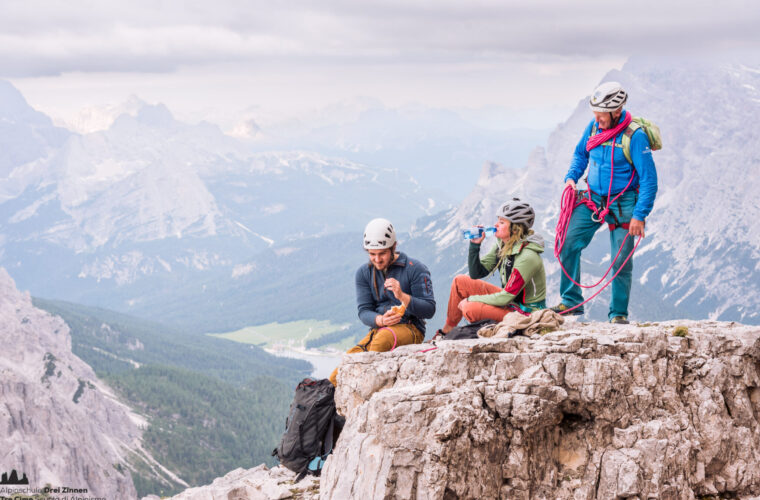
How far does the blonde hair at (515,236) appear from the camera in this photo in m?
19.4

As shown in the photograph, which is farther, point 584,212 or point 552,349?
point 584,212

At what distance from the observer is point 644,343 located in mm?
17375

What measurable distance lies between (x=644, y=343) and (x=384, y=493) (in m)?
7.57

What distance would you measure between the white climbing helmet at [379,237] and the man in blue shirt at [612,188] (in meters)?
6.28

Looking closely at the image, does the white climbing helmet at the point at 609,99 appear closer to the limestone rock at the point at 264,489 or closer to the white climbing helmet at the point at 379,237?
the white climbing helmet at the point at 379,237

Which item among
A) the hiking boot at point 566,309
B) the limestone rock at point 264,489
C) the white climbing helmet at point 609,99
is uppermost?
the white climbing helmet at point 609,99

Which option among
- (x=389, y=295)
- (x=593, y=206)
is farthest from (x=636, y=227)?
(x=389, y=295)

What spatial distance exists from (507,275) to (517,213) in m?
1.77

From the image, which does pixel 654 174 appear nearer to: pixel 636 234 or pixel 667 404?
pixel 636 234

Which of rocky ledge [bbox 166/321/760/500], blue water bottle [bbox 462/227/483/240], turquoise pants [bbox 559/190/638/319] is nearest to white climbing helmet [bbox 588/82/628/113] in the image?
turquoise pants [bbox 559/190/638/319]

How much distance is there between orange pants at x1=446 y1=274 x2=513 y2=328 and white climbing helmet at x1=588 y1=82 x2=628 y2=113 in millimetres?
5954

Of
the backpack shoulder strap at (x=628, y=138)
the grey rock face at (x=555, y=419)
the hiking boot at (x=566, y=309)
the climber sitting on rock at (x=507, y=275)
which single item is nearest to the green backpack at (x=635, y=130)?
Result: the backpack shoulder strap at (x=628, y=138)

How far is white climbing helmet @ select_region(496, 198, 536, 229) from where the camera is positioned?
1933cm

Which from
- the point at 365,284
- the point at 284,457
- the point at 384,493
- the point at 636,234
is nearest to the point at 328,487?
the point at 384,493
